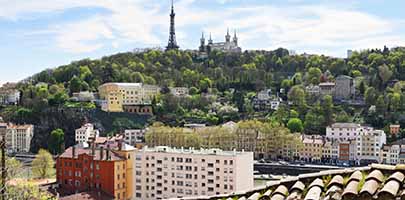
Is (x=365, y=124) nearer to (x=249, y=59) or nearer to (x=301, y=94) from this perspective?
(x=301, y=94)

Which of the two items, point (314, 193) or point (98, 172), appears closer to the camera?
point (314, 193)

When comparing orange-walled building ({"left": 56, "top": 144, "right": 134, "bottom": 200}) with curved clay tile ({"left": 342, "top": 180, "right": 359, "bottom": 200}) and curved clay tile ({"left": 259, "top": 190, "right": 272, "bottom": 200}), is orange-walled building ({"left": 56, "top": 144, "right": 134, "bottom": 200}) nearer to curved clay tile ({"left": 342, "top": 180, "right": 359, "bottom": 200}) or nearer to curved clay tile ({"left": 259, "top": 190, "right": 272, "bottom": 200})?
curved clay tile ({"left": 259, "top": 190, "right": 272, "bottom": 200})

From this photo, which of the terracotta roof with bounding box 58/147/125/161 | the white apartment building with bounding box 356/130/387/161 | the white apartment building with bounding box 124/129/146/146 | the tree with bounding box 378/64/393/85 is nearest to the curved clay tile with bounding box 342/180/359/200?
the terracotta roof with bounding box 58/147/125/161

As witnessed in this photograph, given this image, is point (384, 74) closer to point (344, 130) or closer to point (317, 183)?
point (344, 130)

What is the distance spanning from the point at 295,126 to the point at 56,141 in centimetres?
1536

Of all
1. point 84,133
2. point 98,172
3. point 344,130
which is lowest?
point 98,172

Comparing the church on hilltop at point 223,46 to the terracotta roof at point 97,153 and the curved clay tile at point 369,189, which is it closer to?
the terracotta roof at point 97,153

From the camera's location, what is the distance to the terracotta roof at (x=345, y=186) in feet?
6.84

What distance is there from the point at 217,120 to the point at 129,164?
19.2 metres

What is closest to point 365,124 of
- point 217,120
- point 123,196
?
point 217,120

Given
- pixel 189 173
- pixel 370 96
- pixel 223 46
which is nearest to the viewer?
pixel 189 173

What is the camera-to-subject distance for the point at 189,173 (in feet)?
70.7

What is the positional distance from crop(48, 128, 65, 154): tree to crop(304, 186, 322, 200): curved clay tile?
1480 inches

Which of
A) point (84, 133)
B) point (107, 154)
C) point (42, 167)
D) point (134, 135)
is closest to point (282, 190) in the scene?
point (107, 154)
